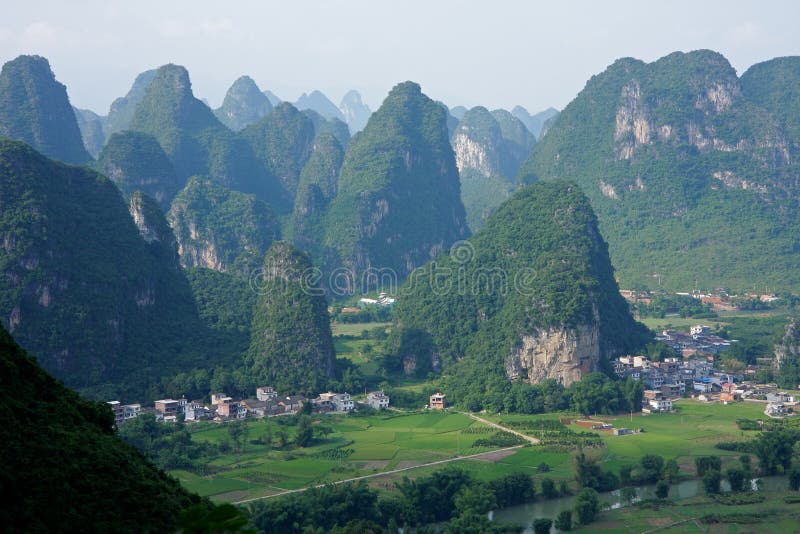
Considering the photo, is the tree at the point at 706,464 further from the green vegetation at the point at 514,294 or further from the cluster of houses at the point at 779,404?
the green vegetation at the point at 514,294

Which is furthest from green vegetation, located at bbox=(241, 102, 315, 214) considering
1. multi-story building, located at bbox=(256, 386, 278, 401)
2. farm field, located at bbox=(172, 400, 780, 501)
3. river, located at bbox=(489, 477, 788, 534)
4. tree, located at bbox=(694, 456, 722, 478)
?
river, located at bbox=(489, 477, 788, 534)

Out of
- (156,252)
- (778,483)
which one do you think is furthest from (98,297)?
(778,483)

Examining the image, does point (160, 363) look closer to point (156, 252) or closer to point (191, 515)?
point (156, 252)

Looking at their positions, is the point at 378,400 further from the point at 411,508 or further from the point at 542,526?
the point at 542,526

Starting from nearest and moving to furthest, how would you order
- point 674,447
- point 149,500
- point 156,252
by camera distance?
point 149,500 → point 674,447 → point 156,252

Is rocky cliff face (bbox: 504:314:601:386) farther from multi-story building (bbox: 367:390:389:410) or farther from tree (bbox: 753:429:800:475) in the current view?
tree (bbox: 753:429:800:475)

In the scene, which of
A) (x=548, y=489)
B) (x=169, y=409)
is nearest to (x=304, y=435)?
(x=169, y=409)
